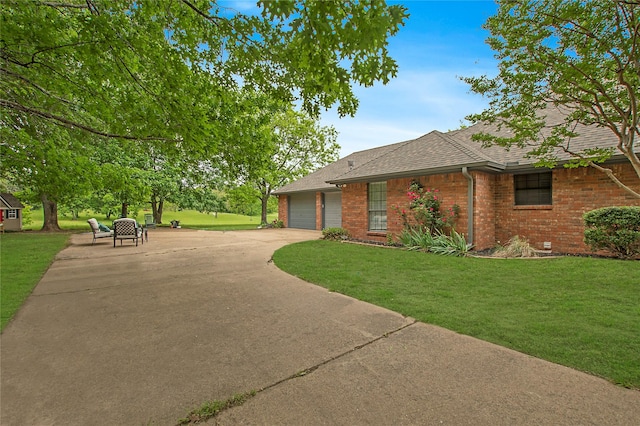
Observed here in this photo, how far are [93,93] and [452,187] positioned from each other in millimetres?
9804

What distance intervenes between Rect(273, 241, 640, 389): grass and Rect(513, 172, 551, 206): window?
2.44 m

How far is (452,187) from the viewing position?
9.70m

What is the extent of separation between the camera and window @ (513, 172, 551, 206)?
9.11 meters

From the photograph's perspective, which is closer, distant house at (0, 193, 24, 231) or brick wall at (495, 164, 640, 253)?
brick wall at (495, 164, 640, 253)

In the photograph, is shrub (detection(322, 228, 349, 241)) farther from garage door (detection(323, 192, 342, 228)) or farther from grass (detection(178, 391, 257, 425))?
grass (detection(178, 391, 257, 425))

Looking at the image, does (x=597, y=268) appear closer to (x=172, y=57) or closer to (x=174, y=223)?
(x=172, y=57)

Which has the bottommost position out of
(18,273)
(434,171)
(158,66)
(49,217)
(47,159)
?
(18,273)

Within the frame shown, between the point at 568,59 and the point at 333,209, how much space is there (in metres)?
14.0

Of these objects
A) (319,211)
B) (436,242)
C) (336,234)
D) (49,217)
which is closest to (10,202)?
(49,217)

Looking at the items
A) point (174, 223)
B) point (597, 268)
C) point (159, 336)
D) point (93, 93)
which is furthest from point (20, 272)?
point (174, 223)

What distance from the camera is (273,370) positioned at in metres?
2.60

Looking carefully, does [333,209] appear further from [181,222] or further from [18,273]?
[181,222]

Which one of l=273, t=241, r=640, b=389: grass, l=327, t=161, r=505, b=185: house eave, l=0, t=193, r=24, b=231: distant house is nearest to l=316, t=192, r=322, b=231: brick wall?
l=327, t=161, r=505, b=185: house eave

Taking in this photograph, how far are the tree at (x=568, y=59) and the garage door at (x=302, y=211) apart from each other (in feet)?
47.5
